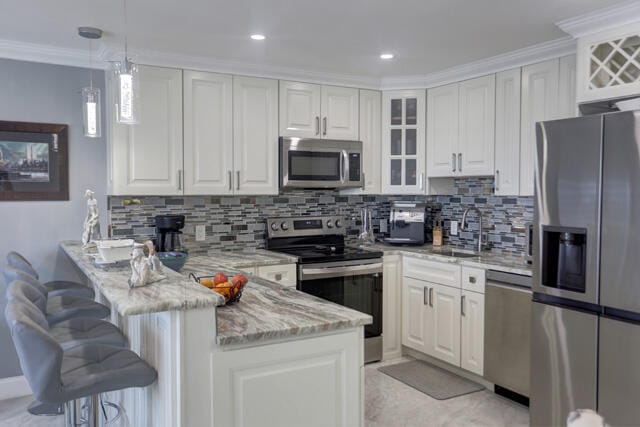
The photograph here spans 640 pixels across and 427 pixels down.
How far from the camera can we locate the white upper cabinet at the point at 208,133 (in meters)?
3.74

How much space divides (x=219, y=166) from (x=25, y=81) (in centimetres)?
142

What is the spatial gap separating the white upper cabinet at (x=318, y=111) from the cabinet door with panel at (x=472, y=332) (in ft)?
5.43

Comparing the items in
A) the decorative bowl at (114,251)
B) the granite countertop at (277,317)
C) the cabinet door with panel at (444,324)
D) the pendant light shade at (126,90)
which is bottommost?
the cabinet door with panel at (444,324)

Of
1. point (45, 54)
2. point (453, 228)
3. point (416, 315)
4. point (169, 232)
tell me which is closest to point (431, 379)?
point (416, 315)

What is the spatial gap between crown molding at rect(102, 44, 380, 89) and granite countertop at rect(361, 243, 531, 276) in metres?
1.41

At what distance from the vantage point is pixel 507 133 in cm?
370

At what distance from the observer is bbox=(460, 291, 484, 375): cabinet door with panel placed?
3.54 meters

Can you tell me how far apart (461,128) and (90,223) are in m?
2.81

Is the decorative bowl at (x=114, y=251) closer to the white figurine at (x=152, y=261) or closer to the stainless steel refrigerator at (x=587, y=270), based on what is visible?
the white figurine at (x=152, y=261)

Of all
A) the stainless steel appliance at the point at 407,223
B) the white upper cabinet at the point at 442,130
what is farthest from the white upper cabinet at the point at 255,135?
the white upper cabinet at the point at 442,130

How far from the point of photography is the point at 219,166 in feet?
12.6

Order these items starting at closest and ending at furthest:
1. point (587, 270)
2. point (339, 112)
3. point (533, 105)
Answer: point (587, 270)
point (533, 105)
point (339, 112)

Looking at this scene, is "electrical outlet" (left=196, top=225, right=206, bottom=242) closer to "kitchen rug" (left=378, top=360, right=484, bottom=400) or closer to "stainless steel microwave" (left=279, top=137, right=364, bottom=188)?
"stainless steel microwave" (left=279, top=137, right=364, bottom=188)

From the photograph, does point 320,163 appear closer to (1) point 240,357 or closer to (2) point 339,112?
(2) point 339,112
